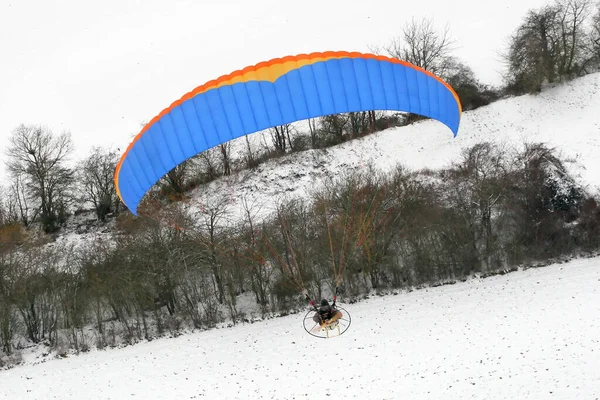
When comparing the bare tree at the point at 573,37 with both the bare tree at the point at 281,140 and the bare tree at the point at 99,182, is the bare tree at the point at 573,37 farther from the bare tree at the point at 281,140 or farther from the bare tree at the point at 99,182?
the bare tree at the point at 99,182

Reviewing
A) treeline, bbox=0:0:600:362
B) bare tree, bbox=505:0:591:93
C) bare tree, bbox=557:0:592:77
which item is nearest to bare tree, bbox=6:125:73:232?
treeline, bbox=0:0:600:362

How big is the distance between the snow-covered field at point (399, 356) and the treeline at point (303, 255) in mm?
1494

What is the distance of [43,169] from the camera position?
29.2 metres

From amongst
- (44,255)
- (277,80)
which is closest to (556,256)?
(277,80)

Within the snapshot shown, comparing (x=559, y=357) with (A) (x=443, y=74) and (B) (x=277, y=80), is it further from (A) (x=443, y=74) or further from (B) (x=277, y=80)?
(A) (x=443, y=74)

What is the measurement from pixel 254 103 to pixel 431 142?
65.8 feet

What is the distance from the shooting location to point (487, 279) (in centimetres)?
2022

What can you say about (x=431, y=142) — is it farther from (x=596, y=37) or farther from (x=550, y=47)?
(x=596, y=37)

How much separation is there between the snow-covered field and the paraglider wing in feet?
27.7

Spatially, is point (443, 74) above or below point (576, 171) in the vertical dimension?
above

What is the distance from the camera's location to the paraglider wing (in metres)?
8.52

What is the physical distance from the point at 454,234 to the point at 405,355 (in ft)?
28.4

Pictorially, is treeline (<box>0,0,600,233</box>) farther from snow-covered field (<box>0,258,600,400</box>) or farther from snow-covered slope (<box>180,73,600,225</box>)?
snow-covered field (<box>0,258,600,400</box>)

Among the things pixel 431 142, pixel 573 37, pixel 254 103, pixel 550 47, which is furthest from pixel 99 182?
pixel 573 37
